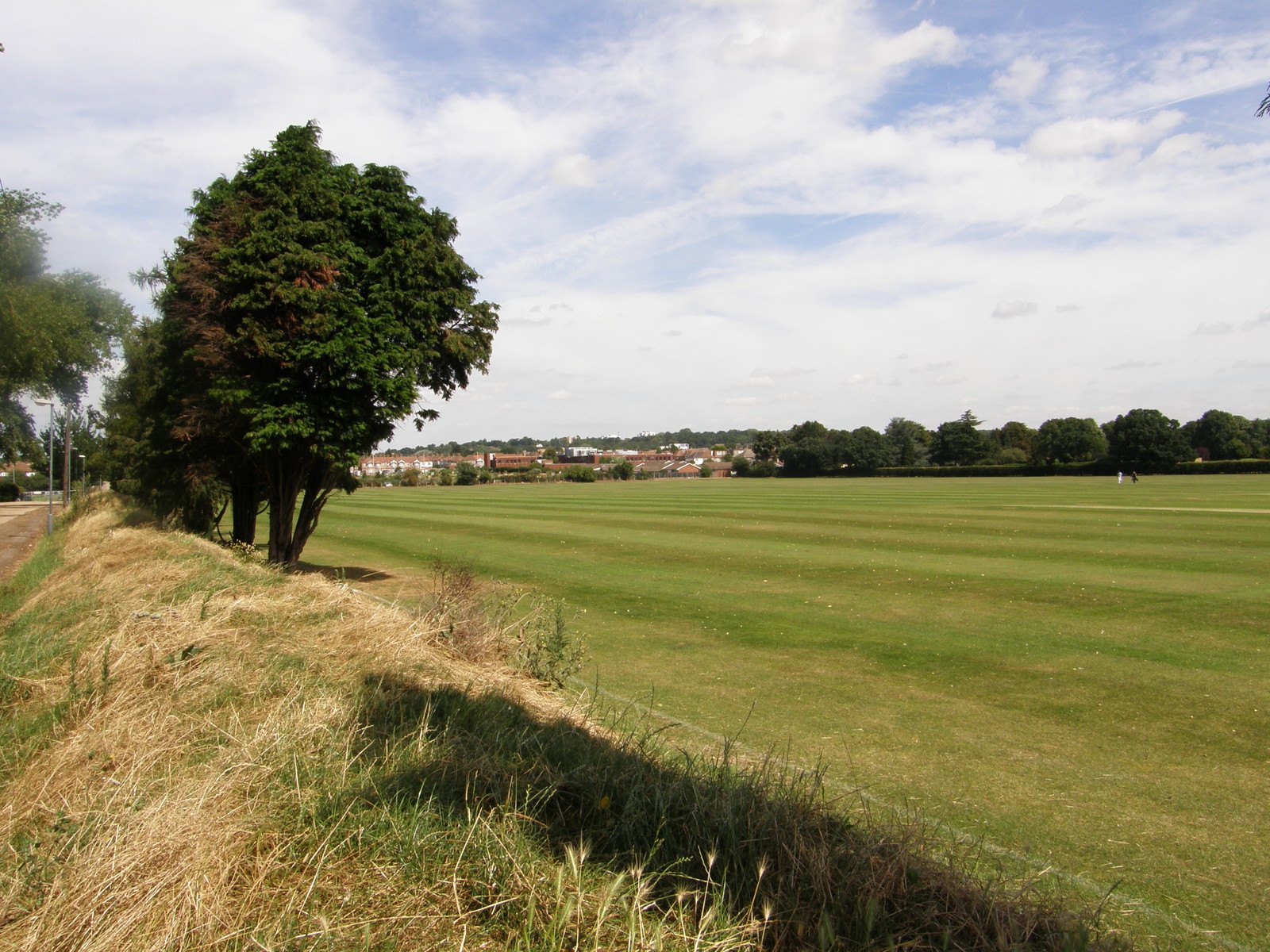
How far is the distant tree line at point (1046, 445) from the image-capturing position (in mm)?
87312

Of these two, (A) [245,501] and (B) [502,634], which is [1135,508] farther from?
(A) [245,501]

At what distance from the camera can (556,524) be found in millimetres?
33094

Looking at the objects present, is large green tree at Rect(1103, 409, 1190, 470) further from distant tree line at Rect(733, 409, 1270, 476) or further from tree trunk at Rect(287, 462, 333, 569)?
tree trunk at Rect(287, 462, 333, 569)

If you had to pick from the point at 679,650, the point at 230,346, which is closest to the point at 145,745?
the point at 679,650

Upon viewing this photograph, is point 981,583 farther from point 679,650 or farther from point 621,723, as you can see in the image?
point 621,723

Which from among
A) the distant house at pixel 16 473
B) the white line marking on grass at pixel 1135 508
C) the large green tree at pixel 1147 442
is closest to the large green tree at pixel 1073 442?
the large green tree at pixel 1147 442

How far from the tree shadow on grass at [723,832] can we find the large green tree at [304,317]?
1150cm

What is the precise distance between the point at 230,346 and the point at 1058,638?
1584 centimetres

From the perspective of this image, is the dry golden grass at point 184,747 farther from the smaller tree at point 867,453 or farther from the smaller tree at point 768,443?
the smaller tree at point 768,443

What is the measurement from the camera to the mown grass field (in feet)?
17.4

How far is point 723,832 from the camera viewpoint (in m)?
3.52

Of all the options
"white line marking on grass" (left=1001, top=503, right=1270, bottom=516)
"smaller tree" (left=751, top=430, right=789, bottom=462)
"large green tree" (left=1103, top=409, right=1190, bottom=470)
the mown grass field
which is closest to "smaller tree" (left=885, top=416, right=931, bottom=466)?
"smaller tree" (left=751, top=430, right=789, bottom=462)

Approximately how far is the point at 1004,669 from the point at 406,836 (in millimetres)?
8506

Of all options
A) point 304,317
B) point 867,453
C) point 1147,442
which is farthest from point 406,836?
point 867,453
